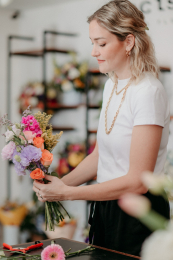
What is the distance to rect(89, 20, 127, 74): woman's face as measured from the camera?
1.38 meters

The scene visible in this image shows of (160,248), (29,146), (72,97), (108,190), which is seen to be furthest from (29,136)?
(72,97)

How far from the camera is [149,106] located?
1.28 meters

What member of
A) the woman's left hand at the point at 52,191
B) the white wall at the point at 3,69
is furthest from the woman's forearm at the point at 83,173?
the white wall at the point at 3,69

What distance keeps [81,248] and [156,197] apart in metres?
0.38

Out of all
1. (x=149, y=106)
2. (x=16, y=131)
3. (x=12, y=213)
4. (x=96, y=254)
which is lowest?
(x=12, y=213)

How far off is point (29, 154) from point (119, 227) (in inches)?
18.3

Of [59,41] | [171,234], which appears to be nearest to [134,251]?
[171,234]

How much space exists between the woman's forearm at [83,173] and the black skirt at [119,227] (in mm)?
161

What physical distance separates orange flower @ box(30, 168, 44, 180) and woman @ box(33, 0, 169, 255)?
0.05 meters

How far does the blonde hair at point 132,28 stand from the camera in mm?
1362

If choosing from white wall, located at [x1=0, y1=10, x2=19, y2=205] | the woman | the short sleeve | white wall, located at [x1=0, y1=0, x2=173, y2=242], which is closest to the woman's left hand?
the woman

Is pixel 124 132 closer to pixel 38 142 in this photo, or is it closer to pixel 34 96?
pixel 38 142

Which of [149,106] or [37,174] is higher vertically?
[149,106]

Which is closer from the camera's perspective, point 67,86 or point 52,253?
point 52,253
